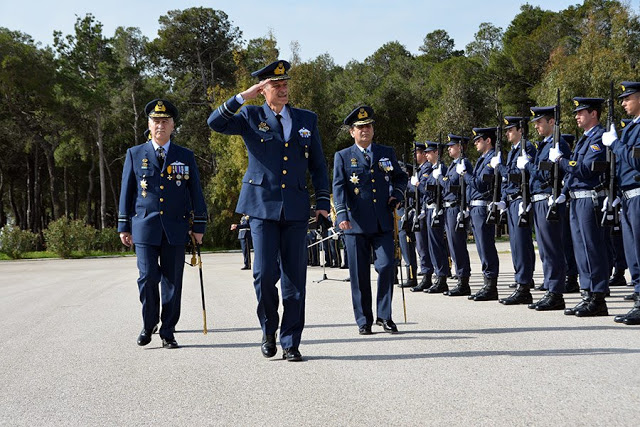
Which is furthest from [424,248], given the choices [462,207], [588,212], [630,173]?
[630,173]

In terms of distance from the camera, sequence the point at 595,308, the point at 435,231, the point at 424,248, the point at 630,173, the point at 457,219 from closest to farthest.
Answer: the point at 630,173 → the point at 595,308 → the point at 457,219 → the point at 435,231 → the point at 424,248

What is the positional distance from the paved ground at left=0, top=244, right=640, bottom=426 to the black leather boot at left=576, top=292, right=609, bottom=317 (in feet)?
0.56

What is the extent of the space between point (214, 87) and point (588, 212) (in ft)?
152

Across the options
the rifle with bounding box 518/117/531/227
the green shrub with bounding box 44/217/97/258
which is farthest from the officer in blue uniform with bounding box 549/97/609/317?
the green shrub with bounding box 44/217/97/258

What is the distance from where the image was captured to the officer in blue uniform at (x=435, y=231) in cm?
1191

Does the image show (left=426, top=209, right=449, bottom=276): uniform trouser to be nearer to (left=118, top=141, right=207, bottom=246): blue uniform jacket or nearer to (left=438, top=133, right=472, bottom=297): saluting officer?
(left=438, top=133, right=472, bottom=297): saluting officer

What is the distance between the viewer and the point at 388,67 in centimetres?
6975

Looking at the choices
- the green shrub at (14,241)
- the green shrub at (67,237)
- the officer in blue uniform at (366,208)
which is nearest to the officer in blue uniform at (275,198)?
the officer in blue uniform at (366,208)

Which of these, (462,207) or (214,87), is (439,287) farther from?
(214,87)

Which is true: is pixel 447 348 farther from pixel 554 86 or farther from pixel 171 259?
pixel 554 86

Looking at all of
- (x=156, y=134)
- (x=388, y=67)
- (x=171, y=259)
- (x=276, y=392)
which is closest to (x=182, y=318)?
(x=171, y=259)

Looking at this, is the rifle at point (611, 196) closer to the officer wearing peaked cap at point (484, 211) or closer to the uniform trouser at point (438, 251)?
the officer wearing peaked cap at point (484, 211)

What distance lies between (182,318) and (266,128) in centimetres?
410

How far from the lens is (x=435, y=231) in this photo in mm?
12023
